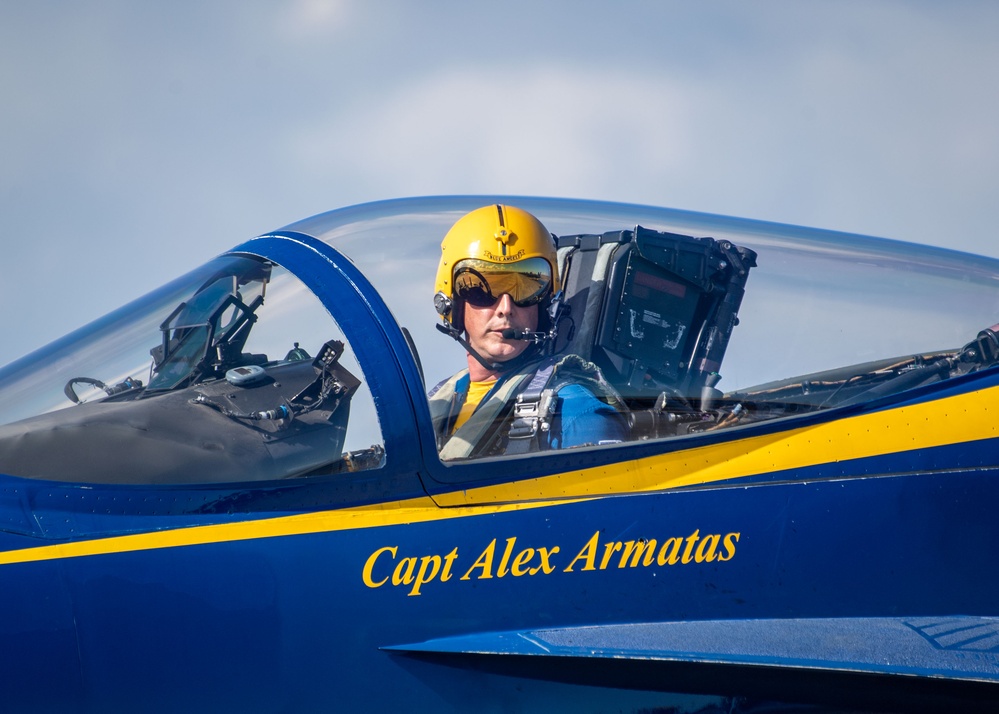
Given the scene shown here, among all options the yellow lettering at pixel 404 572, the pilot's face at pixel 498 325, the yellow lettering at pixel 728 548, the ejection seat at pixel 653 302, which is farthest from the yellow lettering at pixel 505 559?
the pilot's face at pixel 498 325

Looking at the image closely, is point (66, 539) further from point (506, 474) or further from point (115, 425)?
point (506, 474)

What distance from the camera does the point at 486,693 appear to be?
2.48 metres

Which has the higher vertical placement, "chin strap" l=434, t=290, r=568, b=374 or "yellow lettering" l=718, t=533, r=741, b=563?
"chin strap" l=434, t=290, r=568, b=374

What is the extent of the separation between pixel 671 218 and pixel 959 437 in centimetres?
130

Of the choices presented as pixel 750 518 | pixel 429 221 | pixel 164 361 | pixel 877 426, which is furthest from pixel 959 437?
pixel 164 361

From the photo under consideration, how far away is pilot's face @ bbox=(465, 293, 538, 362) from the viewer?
3305 mm

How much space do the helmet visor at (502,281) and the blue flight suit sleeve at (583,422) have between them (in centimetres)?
61

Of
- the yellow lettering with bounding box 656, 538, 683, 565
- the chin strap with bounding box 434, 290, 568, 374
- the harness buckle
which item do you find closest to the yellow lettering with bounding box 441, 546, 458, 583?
the harness buckle

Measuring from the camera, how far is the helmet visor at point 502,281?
3.36 meters

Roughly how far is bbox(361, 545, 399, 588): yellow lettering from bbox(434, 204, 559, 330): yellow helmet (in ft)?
3.09

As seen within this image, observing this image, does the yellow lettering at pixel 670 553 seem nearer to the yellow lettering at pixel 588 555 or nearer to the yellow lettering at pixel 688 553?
the yellow lettering at pixel 688 553

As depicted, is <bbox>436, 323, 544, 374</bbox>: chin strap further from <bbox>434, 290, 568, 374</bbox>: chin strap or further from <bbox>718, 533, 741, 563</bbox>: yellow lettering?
<bbox>718, 533, 741, 563</bbox>: yellow lettering

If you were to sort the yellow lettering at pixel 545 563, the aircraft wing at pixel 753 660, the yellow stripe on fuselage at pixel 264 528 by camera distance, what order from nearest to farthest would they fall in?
the yellow stripe on fuselage at pixel 264 528 < the aircraft wing at pixel 753 660 < the yellow lettering at pixel 545 563

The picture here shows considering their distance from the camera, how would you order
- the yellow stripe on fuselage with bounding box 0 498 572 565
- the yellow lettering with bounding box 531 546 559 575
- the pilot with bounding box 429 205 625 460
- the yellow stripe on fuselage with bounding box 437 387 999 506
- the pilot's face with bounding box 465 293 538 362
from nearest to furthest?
the yellow stripe on fuselage with bounding box 0 498 572 565 → the yellow lettering with bounding box 531 546 559 575 → the yellow stripe on fuselage with bounding box 437 387 999 506 → the pilot with bounding box 429 205 625 460 → the pilot's face with bounding box 465 293 538 362
